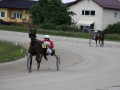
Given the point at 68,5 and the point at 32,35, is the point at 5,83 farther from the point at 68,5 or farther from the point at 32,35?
the point at 68,5

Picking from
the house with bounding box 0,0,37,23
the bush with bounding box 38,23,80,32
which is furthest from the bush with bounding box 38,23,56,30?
the house with bounding box 0,0,37,23

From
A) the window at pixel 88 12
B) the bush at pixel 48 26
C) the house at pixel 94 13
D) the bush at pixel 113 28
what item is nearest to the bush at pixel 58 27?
the bush at pixel 48 26

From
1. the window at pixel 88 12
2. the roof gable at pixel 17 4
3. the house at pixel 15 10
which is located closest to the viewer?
the window at pixel 88 12

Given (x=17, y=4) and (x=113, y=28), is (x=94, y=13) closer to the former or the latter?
(x=113, y=28)

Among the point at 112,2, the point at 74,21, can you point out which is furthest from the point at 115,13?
the point at 74,21

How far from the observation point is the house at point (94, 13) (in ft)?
249

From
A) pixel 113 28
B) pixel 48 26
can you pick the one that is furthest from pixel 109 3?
pixel 48 26

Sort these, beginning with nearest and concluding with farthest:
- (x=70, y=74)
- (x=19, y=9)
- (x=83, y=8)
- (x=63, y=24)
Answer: (x=70, y=74) < (x=63, y=24) < (x=83, y=8) < (x=19, y=9)

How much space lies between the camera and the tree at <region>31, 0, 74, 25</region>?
72.0 meters

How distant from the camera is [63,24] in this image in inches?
2832

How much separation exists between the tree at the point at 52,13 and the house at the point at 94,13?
4294 millimetres

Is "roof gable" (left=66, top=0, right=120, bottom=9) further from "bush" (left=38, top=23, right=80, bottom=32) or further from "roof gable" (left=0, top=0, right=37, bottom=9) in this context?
"roof gable" (left=0, top=0, right=37, bottom=9)

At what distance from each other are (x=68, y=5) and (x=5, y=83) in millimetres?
65335

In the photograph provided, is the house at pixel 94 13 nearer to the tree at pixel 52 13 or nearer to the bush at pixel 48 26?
the tree at pixel 52 13
